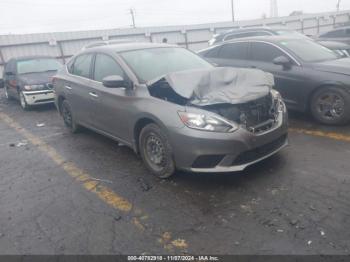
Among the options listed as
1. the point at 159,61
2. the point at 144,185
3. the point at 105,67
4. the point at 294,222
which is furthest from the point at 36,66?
the point at 294,222

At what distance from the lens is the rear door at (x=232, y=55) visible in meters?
7.29

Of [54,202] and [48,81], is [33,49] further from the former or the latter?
[54,202]

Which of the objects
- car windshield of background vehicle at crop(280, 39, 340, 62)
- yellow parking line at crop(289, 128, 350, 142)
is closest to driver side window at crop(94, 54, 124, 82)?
yellow parking line at crop(289, 128, 350, 142)

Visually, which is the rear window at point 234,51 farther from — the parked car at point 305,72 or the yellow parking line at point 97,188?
the yellow parking line at point 97,188

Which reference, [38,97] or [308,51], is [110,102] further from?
[38,97]

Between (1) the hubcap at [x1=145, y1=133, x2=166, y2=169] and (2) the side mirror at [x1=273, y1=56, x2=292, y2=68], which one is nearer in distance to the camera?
(1) the hubcap at [x1=145, y1=133, x2=166, y2=169]

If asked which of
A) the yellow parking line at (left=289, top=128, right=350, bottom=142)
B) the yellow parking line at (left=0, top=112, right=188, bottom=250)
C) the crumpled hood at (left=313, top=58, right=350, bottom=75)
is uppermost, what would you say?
the crumpled hood at (left=313, top=58, right=350, bottom=75)

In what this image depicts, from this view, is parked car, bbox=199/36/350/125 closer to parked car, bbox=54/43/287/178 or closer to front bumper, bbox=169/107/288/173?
parked car, bbox=54/43/287/178

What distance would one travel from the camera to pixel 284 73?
6297 millimetres

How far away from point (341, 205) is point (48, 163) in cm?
419

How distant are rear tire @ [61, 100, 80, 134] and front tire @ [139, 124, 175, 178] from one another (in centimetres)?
249

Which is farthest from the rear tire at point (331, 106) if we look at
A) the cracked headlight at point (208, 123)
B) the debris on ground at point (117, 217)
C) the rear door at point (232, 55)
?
the debris on ground at point (117, 217)

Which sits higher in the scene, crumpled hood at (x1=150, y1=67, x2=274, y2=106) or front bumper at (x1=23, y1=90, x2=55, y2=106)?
crumpled hood at (x1=150, y1=67, x2=274, y2=106)

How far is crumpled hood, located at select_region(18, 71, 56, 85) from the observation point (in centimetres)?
963
